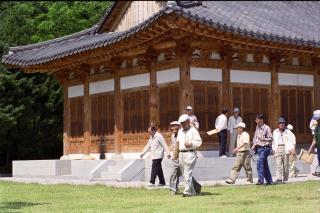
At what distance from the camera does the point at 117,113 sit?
69.9ft

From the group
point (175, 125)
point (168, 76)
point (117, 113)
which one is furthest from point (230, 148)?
point (175, 125)

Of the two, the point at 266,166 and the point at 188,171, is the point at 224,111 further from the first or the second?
the point at 188,171

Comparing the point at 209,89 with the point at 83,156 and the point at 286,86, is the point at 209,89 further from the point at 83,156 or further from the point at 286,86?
the point at 83,156

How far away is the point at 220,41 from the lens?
727 inches

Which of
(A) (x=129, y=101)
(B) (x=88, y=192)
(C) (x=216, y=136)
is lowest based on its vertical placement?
(B) (x=88, y=192)

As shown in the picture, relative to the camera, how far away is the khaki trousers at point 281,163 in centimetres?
1623

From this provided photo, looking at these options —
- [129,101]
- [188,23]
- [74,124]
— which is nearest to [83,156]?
[74,124]

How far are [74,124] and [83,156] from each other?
6.31ft

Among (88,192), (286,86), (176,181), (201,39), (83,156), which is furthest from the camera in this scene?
(83,156)

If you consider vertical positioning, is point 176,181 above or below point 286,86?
below

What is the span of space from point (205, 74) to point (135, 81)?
2.95 meters

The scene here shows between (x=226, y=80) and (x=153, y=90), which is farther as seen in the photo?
(x=153, y=90)

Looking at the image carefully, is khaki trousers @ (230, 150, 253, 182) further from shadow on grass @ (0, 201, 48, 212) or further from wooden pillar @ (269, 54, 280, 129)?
shadow on grass @ (0, 201, 48, 212)

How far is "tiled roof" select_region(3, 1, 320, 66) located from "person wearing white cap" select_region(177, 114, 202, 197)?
305 centimetres
